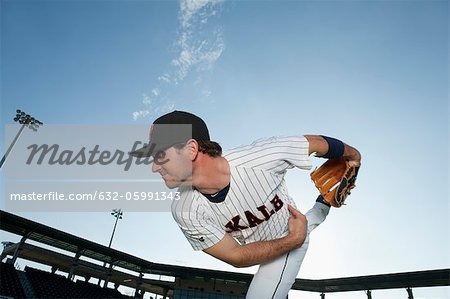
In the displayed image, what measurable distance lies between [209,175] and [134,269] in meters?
32.9

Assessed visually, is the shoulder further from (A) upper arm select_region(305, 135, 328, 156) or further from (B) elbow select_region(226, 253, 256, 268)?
(A) upper arm select_region(305, 135, 328, 156)

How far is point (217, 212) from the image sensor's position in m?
3.30

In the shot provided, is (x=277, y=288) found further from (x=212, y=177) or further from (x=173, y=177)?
(x=173, y=177)

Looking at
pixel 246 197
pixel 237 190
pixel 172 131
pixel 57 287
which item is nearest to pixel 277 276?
pixel 246 197

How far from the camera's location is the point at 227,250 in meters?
3.08

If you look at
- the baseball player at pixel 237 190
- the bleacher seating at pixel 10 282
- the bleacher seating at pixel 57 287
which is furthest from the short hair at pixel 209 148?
the bleacher seating at pixel 57 287

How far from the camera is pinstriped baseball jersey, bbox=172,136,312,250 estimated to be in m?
3.20

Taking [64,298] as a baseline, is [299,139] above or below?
below

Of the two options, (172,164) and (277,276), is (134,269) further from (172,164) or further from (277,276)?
(172,164)

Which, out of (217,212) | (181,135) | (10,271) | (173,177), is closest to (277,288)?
(217,212)

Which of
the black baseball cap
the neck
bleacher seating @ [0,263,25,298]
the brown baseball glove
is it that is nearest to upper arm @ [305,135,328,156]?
the brown baseball glove

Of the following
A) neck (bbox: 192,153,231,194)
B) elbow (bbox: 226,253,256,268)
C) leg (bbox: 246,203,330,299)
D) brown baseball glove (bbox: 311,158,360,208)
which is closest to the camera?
elbow (bbox: 226,253,256,268)

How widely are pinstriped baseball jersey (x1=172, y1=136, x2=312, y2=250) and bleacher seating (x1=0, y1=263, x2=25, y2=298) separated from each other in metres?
22.7

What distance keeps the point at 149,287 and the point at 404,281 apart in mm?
26620
